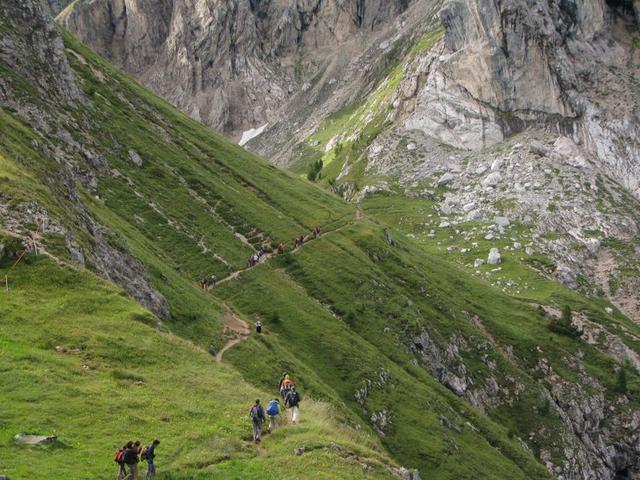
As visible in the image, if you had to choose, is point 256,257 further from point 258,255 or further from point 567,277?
point 567,277

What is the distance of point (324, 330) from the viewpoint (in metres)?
93.9

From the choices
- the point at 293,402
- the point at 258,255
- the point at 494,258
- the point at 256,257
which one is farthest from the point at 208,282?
the point at 494,258

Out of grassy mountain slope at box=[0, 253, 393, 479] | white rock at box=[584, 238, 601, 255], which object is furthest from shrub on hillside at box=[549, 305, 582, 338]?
grassy mountain slope at box=[0, 253, 393, 479]

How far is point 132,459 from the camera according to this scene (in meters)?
30.9

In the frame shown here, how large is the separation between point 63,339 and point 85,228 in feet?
74.2

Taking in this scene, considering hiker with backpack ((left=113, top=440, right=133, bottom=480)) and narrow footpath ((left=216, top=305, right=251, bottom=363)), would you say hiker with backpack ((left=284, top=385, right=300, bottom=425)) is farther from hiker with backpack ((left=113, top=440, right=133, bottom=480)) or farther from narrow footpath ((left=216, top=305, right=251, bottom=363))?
narrow footpath ((left=216, top=305, right=251, bottom=363))

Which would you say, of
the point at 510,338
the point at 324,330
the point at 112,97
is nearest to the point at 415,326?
the point at 324,330

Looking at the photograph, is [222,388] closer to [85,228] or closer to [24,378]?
[24,378]

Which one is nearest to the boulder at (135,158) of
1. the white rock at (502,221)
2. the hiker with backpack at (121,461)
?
the hiker with backpack at (121,461)

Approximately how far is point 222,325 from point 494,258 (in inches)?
4338

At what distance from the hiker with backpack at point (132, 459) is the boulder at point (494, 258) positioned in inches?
5872

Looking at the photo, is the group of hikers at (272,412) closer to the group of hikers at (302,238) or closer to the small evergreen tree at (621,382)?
the group of hikers at (302,238)

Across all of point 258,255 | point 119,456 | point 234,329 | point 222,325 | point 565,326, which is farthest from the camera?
point 565,326

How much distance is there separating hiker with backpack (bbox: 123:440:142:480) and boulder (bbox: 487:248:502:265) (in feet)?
489
